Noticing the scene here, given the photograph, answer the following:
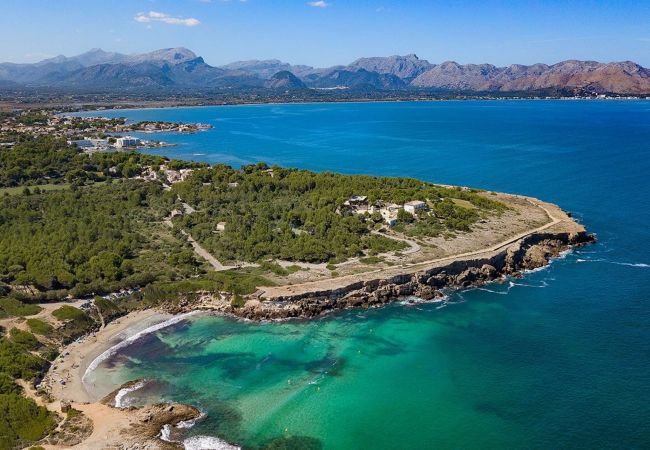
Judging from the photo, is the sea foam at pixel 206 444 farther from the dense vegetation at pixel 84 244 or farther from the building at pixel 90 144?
the building at pixel 90 144

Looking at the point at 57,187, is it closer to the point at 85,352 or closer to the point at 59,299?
the point at 59,299

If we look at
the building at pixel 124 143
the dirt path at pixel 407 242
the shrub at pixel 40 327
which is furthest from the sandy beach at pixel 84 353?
the building at pixel 124 143

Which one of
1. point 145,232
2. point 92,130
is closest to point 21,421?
point 145,232

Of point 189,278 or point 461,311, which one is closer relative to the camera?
point 461,311

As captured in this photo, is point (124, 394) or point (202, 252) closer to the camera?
point (124, 394)

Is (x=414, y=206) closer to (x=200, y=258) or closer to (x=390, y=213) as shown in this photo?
(x=390, y=213)

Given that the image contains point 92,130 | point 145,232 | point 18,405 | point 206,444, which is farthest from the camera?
point 92,130

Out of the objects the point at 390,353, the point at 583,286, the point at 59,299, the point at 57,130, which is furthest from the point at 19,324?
the point at 57,130
